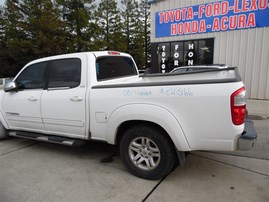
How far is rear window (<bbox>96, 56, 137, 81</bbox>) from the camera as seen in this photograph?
3746mm

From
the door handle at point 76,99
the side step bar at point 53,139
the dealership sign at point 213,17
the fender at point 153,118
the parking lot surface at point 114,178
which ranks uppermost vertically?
the dealership sign at point 213,17

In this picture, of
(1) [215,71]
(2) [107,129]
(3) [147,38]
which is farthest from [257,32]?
(3) [147,38]

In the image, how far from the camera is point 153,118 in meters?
2.82

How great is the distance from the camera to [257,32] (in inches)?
391

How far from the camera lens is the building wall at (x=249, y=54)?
9961 millimetres

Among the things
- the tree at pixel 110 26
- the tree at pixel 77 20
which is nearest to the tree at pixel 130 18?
the tree at pixel 110 26

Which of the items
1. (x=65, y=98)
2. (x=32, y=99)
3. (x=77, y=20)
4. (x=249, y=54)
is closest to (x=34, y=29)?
(x=77, y=20)

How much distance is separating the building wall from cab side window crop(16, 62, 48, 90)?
928 cm

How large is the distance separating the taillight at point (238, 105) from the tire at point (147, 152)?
877 millimetres

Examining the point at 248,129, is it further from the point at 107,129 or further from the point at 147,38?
the point at 147,38

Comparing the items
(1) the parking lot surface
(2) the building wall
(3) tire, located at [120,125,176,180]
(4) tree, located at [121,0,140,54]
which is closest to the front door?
(1) the parking lot surface

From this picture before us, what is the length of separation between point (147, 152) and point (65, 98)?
1611 mm

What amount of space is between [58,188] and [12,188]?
63 centimetres

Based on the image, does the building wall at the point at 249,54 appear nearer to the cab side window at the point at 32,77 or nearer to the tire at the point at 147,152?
the tire at the point at 147,152
